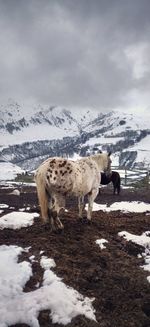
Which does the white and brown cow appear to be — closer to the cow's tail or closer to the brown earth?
the cow's tail

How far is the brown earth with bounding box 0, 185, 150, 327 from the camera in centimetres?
966

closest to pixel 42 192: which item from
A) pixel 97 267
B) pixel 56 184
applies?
pixel 56 184

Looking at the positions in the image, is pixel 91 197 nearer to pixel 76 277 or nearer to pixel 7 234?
pixel 7 234

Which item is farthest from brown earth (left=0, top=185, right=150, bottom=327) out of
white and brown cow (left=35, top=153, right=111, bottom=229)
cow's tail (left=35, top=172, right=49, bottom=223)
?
cow's tail (left=35, top=172, right=49, bottom=223)

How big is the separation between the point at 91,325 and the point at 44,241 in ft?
16.0

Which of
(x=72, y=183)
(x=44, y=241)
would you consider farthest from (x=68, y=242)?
(x=72, y=183)

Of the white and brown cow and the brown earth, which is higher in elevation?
the white and brown cow

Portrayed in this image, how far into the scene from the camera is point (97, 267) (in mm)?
11938

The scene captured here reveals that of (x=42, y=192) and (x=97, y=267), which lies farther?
(x=42, y=192)

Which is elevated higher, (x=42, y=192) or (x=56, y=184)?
(x=56, y=184)

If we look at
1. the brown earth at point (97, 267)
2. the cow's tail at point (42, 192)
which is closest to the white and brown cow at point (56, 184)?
the cow's tail at point (42, 192)

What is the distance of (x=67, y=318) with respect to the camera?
909 centimetres

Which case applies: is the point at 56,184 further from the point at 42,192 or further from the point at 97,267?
the point at 97,267

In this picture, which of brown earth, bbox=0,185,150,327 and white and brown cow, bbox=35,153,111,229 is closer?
brown earth, bbox=0,185,150,327
